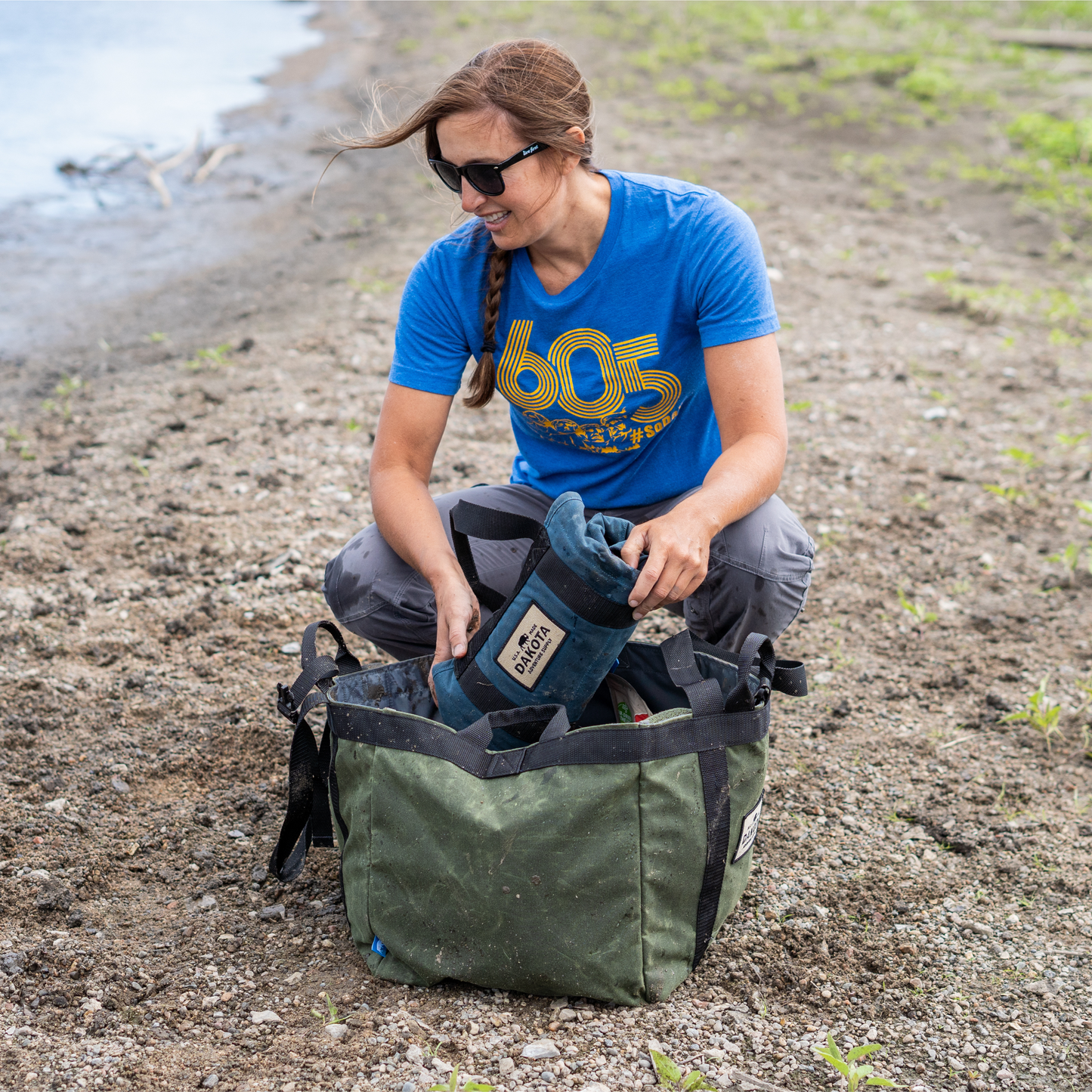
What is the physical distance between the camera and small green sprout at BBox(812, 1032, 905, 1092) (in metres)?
1.67

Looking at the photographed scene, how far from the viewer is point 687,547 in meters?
1.91

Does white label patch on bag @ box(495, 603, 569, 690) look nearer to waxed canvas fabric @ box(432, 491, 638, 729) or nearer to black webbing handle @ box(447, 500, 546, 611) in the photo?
waxed canvas fabric @ box(432, 491, 638, 729)

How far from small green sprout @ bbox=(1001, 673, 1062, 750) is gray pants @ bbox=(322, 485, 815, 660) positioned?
2.71ft

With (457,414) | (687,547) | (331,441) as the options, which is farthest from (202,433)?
(687,547)

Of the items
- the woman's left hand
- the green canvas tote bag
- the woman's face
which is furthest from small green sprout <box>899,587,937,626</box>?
the woman's face

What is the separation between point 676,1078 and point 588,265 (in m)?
1.69

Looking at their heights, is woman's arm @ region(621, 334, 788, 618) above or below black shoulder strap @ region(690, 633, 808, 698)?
above

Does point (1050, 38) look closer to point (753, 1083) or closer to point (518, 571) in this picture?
point (518, 571)

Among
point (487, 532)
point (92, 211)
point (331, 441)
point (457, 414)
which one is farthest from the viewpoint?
point (92, 211)

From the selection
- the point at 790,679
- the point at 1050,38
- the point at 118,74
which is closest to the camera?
the point at 790,679

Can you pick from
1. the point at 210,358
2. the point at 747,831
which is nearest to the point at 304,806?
the point at 747,831

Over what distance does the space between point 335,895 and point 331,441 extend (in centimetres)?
240

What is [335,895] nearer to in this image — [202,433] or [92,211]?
[202,433]

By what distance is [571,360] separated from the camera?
95.2 inches
